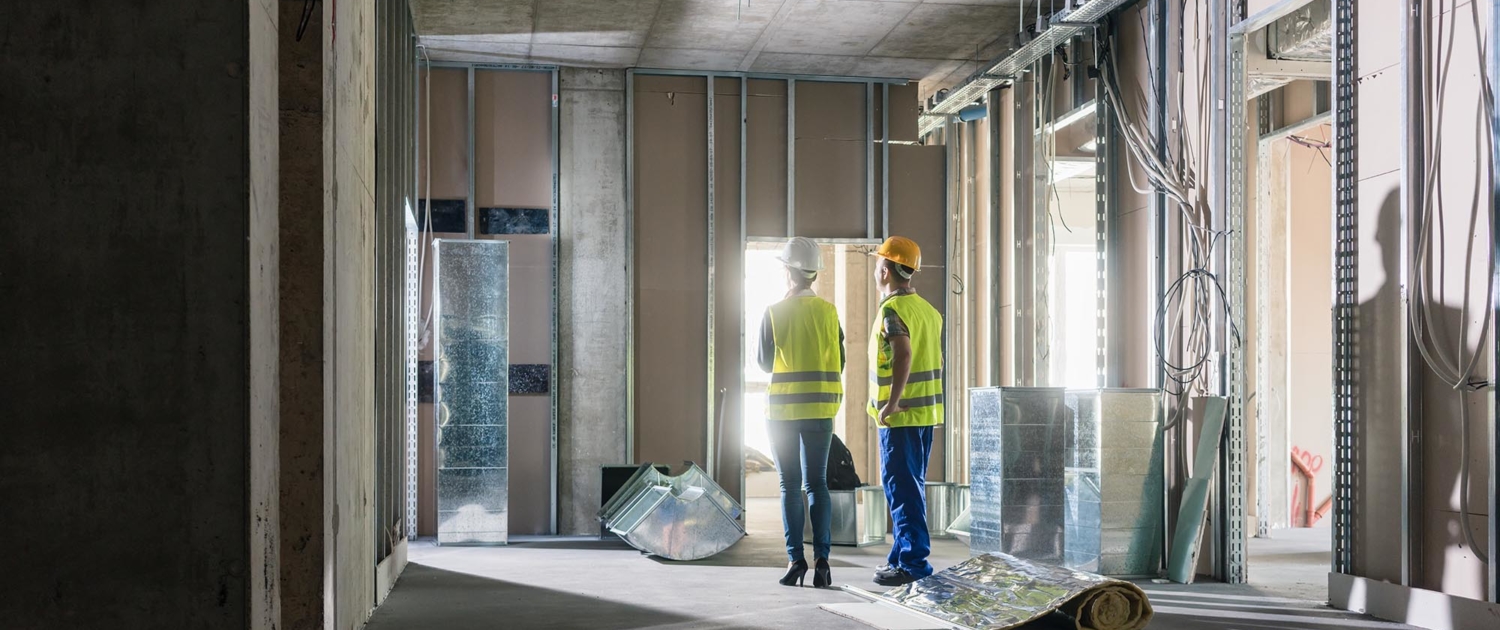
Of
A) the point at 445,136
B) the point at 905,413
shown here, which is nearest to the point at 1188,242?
the point at 905,413

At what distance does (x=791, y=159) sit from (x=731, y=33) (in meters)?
1.27

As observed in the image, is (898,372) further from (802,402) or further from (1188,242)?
(1188,242)

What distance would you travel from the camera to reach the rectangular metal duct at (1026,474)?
606 cm

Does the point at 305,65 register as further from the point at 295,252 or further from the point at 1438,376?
the point at 1438,376

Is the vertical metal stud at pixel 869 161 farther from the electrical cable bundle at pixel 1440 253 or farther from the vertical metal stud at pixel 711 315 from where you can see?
the electrical cable bundle at pixel 1440 253

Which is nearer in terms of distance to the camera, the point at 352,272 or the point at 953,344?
the point at 352,272

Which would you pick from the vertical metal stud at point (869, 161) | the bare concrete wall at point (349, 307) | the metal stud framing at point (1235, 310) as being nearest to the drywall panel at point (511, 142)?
the vertical metal stud at point (869, 161)

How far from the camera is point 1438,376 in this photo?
185 inches

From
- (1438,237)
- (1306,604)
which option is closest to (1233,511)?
(1306,604)

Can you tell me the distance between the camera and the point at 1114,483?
6.14 metres

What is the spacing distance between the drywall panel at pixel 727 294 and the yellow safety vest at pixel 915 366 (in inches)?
121

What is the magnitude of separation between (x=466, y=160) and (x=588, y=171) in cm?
78

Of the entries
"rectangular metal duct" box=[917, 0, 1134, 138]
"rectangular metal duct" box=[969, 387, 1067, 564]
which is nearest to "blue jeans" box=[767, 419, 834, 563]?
"rectangular metal duct" box=[969, 387, 1067, 564]

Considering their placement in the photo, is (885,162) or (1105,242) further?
(885,162)
